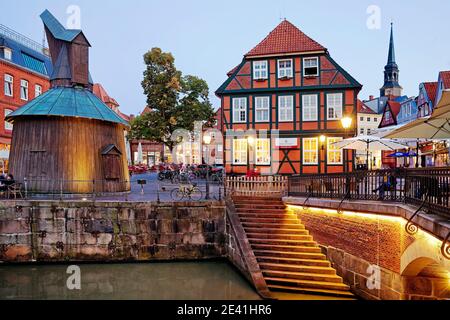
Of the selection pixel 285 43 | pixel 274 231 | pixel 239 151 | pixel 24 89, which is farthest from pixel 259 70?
pixel 24 89

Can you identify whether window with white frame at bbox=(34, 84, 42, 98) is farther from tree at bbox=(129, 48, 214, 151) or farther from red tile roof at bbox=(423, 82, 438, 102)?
red tile roof at bbox=(423, 82, 438, 102)

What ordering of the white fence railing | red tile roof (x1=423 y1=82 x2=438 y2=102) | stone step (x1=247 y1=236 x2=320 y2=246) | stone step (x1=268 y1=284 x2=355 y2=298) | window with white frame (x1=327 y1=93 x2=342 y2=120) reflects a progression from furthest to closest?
red tile roof (x1=423 y1=82 x2=438 y2=102)
window with white frame (x1=327 y1=93 x2=342 y2=120)
the white fence railing
stone step (x1=247 y1=236 x2=320 y2=246)
stone step (x1=268 y1=284 x2=355 y2=298)

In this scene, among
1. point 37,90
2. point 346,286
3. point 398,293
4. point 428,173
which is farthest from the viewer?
point 37,90

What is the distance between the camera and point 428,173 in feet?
20.0

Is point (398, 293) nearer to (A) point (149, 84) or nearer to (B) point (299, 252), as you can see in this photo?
(B) point (299, 252)

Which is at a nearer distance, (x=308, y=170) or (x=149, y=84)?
(x=308, y=170)

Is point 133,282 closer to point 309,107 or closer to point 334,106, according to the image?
point 309,107

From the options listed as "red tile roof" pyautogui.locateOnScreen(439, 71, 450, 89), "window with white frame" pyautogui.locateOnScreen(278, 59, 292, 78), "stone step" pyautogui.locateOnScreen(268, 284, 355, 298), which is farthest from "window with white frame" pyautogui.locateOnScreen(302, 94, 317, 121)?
"red tile roof" pyautogui.locateOnScreen(439, 71, 450, 89)

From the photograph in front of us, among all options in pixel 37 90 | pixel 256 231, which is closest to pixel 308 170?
pixel 256 231

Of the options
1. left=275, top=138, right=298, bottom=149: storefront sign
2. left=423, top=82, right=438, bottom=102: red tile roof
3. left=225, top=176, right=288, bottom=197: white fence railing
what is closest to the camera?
left=225, top=176, right=288, bottom=197: white fence railing

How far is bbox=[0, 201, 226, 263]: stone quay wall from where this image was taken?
12.1 metres

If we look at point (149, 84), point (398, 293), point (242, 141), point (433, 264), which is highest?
point (149, 84)

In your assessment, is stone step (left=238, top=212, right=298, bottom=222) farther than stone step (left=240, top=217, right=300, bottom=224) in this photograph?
Yes
